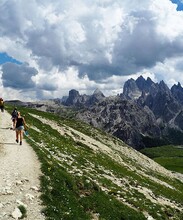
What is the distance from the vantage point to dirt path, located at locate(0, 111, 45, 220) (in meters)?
21.3

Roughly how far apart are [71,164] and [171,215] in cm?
1216

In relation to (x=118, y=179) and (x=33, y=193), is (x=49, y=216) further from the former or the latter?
(x=118, y=179)

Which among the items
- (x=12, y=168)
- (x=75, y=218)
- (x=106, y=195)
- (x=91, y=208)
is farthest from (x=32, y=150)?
(x=75, y=218)

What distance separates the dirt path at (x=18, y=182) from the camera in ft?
70.0

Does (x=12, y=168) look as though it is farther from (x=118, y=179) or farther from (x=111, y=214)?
(x=118, y=179)

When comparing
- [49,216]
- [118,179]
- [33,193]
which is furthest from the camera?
[118,179]

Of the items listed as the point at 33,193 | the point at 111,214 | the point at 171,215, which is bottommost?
the point at 171,215

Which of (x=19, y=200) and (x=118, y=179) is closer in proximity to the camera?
A: (x=19, y=200)

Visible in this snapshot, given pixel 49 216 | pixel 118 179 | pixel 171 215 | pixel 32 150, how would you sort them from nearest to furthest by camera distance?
pixel 49 216 < pixel 171 215 < pixel 32 150 < pixel 118 179

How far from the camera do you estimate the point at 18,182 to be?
25.5 meters

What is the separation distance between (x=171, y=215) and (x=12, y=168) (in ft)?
51.5

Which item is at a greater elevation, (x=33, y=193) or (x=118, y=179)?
(x=33, y=193)

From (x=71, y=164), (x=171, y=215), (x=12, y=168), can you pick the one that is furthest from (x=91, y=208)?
(x=71, y=164)

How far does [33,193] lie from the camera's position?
24.2 m
